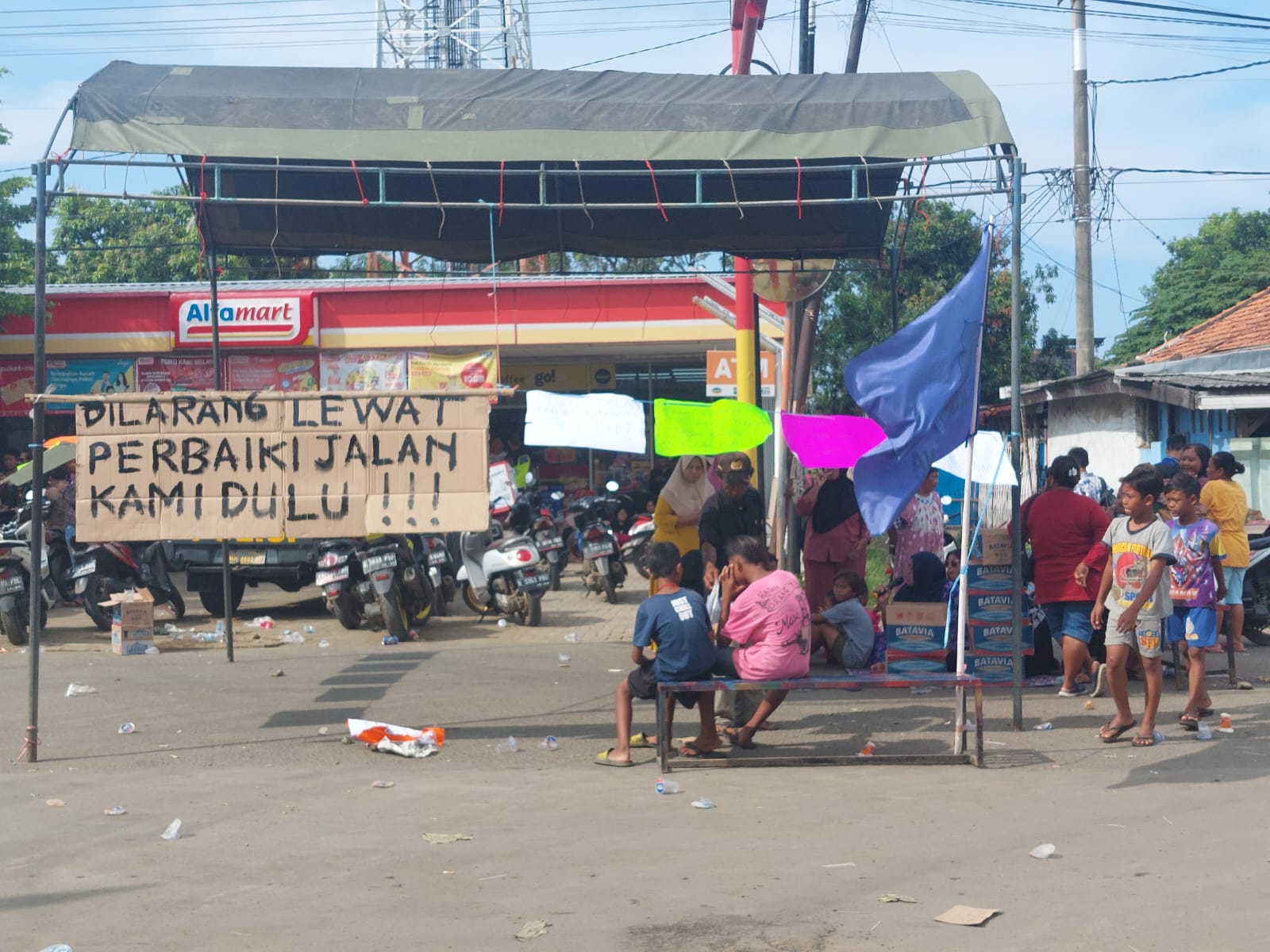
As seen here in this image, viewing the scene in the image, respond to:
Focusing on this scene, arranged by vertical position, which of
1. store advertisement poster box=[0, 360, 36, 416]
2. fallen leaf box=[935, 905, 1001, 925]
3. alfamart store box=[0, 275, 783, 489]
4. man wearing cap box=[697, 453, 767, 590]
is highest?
alfamart store box=[0, 275, 783, 489]

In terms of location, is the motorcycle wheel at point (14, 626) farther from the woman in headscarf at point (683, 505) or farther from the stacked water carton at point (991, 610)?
the stacked water carton at point (991, 610)

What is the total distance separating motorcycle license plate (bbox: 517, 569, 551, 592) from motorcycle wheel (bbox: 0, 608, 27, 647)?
4.65 metres

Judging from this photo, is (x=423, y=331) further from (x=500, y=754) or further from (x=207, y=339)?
(x=500, y=754)

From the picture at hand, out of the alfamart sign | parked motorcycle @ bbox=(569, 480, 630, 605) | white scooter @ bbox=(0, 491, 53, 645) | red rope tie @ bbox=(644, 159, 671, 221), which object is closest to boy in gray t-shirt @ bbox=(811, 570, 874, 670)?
red rope tie @ bbox=(644, 159, 671, 221)

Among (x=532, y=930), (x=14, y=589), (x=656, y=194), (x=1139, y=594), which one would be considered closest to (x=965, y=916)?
(x=532, y=930)

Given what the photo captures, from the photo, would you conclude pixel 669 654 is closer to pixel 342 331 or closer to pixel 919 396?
pixel 919 396

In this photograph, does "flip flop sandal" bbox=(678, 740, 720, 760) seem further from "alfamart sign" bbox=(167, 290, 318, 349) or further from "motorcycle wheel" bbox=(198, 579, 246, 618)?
"alfamart sign" bbox=(167, 290, 318, 349)

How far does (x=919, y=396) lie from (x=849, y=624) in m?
2.40

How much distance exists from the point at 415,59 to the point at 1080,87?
1762cm

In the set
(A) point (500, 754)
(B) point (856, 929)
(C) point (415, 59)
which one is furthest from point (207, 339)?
(B) point (856, 929)

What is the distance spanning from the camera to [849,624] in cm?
993

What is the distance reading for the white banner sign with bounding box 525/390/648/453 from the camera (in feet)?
41.3

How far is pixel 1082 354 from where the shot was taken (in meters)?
23.2

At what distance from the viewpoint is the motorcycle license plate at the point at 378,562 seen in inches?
485
